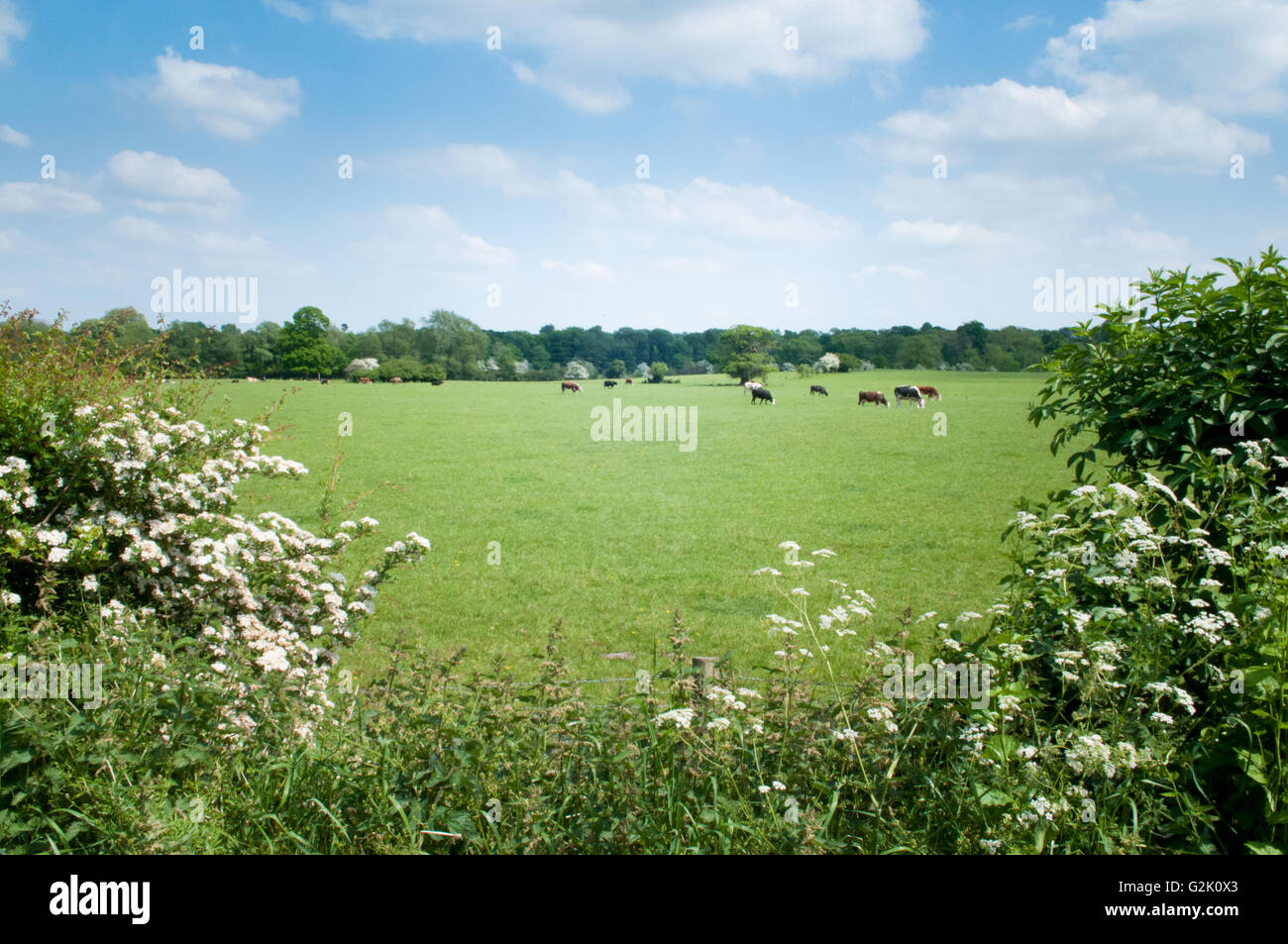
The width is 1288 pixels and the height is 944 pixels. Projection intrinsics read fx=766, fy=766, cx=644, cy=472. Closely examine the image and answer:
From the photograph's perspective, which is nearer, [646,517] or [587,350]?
[646,517]

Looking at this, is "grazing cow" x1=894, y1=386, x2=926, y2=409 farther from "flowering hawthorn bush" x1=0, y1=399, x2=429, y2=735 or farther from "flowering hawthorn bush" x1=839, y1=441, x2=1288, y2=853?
"flowering hawthorn bush" x1=839, y1=441, x2=1288, y2=853

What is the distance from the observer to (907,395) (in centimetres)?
4128

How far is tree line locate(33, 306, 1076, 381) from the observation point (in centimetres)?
6931

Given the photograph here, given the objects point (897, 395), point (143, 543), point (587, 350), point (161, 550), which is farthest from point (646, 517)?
point (587, 350)

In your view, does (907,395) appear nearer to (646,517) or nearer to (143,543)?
(646,517)

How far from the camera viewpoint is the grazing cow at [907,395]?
4012 cm

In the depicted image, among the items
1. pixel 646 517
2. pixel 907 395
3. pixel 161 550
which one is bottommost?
pixel 646 517

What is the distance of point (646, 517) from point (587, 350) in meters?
81.5

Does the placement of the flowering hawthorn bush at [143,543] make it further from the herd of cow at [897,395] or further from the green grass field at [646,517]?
the herd of cow at [897,395]

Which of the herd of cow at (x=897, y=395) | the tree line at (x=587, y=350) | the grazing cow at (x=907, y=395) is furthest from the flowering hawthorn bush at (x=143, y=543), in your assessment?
the tree line at (x=587, y=350)

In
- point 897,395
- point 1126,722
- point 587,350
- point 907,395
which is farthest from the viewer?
point 587,350
